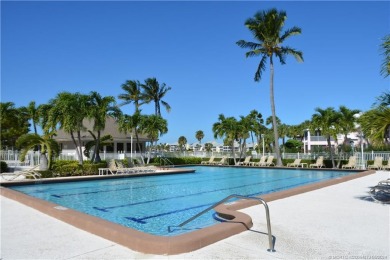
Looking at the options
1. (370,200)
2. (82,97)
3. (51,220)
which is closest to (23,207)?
(51,220)

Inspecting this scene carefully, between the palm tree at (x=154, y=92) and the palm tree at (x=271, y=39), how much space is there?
14891mm

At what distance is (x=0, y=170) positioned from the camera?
1928cm

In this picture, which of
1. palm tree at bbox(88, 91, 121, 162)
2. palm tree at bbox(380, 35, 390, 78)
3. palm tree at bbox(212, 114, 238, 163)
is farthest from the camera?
palm tree at bbox(212, 114, 238, 163)

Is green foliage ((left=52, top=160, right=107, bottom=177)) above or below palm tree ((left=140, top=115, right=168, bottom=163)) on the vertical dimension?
below

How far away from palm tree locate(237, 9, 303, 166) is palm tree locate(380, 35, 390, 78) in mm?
19488

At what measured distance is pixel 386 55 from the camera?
771cm

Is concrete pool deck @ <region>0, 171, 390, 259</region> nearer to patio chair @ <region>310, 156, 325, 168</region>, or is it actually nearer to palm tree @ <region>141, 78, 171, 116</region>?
patio chair @ <region>310, 156, 325, 168</region>

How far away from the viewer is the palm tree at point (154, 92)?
4022 centimetres

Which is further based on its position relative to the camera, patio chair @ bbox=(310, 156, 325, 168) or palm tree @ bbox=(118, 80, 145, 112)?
palm tree @ bbox=(118, 80, 145, 112)

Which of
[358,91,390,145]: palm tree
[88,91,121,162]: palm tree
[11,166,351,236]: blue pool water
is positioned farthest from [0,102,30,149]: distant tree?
[358,91,390,145]: palm tree

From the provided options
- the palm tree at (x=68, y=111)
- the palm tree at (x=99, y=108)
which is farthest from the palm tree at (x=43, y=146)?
the palm tree at (x=99, y=108)

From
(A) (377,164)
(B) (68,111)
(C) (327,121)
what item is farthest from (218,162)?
(B) (68,111)

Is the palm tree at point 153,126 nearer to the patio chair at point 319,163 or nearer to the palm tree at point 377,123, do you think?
the patio chair at point 319,163

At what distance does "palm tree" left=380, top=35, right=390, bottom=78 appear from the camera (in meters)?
7.53
